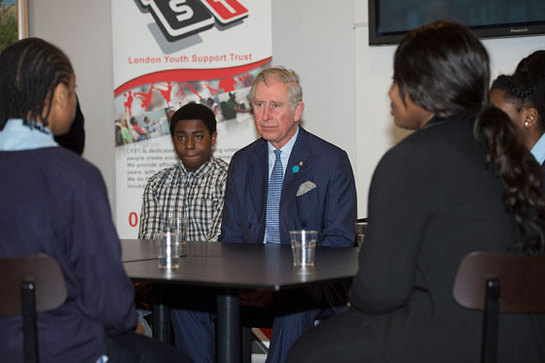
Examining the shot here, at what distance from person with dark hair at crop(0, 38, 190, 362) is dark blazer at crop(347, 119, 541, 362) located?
696mm

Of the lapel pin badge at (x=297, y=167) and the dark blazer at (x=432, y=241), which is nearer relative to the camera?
the dark blazer at (x=432, y=241)

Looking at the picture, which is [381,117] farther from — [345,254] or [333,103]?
[345,254]

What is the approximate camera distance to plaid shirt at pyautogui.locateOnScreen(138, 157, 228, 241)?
3.96 m

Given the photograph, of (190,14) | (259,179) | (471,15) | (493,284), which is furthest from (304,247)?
(190,14)

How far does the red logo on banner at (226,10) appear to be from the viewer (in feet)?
14.9

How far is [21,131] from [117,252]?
425 millimetres

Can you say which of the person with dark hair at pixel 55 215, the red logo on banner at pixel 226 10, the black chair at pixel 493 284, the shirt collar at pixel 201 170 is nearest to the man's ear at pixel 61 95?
the person with dark hair at pixel 55 215

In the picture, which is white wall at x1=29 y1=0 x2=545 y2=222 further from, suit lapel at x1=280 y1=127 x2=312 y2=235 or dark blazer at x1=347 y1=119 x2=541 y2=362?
dark blazer at x1=347 y1=119 x2=541 y2=362

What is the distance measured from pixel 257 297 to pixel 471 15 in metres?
2.04

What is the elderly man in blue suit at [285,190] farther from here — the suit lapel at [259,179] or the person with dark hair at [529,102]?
the person with dark hair at [529,102]

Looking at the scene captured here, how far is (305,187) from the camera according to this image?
10.6 feet

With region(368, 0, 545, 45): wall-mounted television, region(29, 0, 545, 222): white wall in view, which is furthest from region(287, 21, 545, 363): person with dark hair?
region(29, 0, 545, 222): white wall

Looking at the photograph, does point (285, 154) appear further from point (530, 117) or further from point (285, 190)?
point (530, 117)

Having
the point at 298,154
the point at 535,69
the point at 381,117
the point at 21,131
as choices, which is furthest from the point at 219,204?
the point at 21,131
